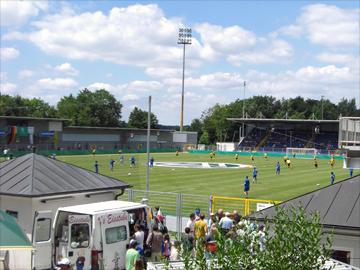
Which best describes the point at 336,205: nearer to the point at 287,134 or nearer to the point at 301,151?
the point at 301,151

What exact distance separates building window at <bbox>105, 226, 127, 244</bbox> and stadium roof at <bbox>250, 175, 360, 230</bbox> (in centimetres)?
357

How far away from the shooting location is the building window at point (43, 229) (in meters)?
13.4

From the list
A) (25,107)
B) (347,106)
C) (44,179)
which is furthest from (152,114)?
(44,179)

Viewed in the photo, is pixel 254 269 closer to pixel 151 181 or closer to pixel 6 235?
pixel 6 235

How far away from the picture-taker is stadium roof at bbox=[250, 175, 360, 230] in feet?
38.5

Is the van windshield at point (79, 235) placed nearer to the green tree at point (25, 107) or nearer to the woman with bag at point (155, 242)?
the woman with bag at point (155, 242)

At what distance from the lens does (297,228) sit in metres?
5.73

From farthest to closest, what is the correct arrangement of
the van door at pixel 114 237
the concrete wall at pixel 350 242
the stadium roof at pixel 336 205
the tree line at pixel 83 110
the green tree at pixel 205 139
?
the green tree at pixel 205 139
the tree line at pixel 83 110
the van door at pixel 114 237
the stadium roof at pixel 336 205
the concrete wall at pixel 350 242

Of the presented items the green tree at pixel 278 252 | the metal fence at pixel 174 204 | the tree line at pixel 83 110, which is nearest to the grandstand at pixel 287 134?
the tree line at pixel 83 110

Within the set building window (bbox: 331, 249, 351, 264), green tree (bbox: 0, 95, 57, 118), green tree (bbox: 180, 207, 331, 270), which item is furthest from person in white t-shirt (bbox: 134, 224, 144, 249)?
green tree (bbox: 0, 95, 57, 118)

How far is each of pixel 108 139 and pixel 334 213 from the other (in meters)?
82.3

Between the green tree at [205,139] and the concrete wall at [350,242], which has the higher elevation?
the green tree at [205,139]

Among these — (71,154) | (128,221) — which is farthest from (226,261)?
(71,154)

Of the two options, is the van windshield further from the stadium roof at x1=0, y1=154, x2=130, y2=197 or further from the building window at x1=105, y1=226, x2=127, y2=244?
the stadium roof at x1=0, y1=154, x2=130, y2=197
